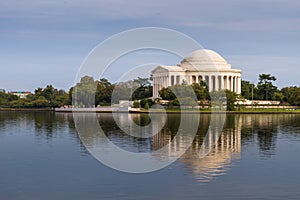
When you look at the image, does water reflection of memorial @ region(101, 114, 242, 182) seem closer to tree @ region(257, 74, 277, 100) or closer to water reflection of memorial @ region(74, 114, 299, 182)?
water reflection of memorial @ region(74, 114, 299, 182)

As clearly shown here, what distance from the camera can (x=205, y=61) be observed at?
8975 cm

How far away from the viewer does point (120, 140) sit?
87.5 ft

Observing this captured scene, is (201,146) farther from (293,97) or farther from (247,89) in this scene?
(247,89)

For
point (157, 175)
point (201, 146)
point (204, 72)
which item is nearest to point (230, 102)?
point (204, 72)

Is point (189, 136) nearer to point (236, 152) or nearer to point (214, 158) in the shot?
point (236, 152)

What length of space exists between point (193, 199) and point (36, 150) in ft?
37.3

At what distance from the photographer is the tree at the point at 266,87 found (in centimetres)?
8662

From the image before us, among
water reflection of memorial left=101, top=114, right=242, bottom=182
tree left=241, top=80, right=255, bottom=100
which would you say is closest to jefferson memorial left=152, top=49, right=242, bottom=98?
tree left=241, top=80, right=255, bottom=100

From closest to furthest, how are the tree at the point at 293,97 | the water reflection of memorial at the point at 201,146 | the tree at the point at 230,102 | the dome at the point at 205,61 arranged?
1. the water reflection of memorial at the point at 201,146
2. the tree at the point at 230,102
3. the tree at the point at 293,97
4. the dome at the point at 205,61

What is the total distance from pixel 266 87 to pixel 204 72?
38.2ft

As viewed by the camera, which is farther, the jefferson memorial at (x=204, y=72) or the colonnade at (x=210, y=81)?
the colonnade at (x=210, y=81)

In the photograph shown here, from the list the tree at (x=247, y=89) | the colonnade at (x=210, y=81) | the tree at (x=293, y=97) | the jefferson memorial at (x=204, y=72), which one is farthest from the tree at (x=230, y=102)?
the tree at (x=247, y=89)

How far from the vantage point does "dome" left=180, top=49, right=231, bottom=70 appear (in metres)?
89.6

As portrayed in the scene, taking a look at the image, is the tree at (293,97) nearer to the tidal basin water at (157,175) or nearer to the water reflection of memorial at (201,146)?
the water reflection of memorial at (201,146)
